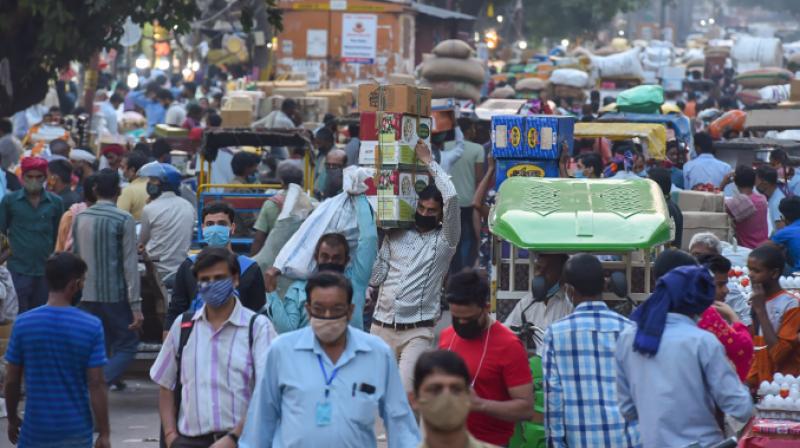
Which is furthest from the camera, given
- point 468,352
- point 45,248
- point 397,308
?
point 45,248

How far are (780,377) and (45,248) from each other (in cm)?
595

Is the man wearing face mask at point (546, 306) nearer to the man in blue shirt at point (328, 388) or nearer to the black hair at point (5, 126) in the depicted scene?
the man in blue shirt at point (328, 388)

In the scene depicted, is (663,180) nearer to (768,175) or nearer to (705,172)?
(768,175)

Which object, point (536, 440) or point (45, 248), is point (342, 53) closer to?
point (45, 248)

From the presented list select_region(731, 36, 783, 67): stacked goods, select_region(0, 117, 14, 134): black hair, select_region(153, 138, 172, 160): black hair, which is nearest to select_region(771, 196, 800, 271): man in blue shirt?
select_region(153, 138, 172, 160): black hair

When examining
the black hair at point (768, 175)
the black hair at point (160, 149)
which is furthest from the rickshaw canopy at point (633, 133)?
the black hair at point (160, 149)

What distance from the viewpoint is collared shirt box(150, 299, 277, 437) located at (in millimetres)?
6508

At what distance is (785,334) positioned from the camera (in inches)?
320

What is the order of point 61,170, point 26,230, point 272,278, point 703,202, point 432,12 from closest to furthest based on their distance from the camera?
1. point 272,278
2. point 26,230
3. point 61,170
4. point 703,202
5. point 432,12

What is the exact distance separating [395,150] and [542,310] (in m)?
2.21

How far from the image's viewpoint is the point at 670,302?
616 centimetres

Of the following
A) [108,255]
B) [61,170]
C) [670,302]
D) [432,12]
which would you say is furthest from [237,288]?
[432,12]

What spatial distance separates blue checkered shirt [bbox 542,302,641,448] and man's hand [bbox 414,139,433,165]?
3688 mm

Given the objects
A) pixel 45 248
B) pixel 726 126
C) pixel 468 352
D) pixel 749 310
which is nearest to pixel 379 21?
pixel 726 126
